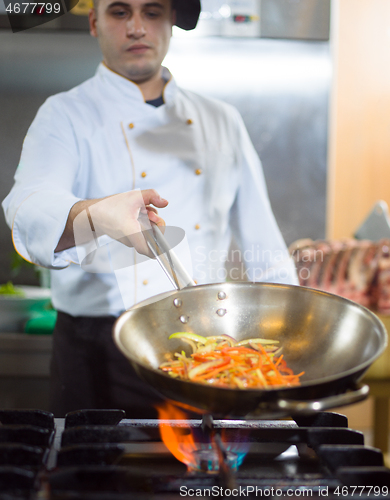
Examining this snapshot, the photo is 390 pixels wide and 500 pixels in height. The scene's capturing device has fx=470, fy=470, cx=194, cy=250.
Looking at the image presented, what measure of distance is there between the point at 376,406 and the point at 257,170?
2.98 ft

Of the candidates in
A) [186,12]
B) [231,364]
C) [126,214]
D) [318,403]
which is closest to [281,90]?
[186,12]

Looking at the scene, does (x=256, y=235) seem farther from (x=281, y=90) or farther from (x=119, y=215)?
(x=281, y=90)

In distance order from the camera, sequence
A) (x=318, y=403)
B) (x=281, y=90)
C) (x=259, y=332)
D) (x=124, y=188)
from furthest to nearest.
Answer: (x=281, y=90), (x=124, y=188), (x=259, y=332), (x=318, y=403)

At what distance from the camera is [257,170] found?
91 centimetres

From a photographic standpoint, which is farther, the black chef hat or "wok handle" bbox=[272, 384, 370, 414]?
the black chef hat

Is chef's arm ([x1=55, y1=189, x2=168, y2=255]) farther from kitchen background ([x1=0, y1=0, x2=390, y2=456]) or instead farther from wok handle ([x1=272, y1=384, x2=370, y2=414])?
wok handle ([x1=272, y1=384, x2=370, y2=414])

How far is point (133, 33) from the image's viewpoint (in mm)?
729

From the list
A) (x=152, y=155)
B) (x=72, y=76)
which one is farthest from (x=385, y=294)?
(x=72, y=76)

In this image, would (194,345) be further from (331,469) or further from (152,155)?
(152,155)

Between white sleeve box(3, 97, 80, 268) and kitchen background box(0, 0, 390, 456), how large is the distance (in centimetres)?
4

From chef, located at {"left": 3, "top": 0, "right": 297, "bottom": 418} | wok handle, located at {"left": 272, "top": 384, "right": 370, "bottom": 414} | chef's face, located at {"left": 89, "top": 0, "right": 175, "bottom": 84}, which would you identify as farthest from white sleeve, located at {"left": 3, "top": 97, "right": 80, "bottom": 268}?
wok handle, located at {"left": 272, "top": 384, "right": 370, "bottom": 414}

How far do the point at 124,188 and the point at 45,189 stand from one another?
0.15 m

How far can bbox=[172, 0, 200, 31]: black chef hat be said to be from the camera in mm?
778

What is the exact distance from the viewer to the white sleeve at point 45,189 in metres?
0.66
